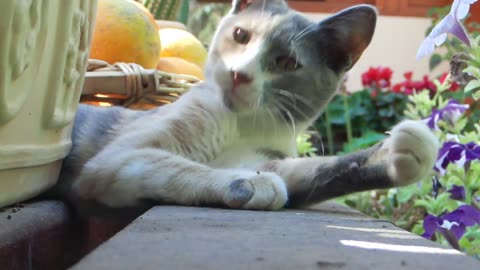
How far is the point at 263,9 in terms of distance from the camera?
141 cm

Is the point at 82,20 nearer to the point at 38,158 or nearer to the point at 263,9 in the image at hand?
the point at 38,158

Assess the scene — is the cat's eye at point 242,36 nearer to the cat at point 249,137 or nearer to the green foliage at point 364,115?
the cat at point 249,137

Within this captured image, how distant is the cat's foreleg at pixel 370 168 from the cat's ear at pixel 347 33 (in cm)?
34

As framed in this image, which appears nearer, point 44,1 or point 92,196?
point 44,1

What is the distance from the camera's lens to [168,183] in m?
1.03

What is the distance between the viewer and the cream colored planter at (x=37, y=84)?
71 cm

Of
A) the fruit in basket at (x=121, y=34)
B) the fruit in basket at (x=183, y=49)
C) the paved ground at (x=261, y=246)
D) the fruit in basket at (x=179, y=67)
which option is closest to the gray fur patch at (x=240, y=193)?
the paved ground at (x=261, y=246)

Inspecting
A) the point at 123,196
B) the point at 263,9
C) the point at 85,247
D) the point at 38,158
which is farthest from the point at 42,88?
the point at 263,9

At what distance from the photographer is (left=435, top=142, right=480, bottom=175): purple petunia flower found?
3.48ft

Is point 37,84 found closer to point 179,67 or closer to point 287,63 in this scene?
point 287,63

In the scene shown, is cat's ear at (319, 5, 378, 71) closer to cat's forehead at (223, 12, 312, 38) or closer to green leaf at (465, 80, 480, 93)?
cat's forehead at (223, 12, 312, 38)

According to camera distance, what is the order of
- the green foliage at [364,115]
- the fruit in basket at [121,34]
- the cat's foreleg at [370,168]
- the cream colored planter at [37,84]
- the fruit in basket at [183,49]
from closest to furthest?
the cream colored planter at [37,84]
the cat's foreleg at [370,168]
the fruit in basket at [121,34]
the fruit in basket at [183,49]
the green foliage at [364,115]

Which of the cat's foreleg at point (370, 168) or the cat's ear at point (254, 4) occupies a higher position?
the cat's ear at point (254, 4)

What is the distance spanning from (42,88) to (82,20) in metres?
0.15
